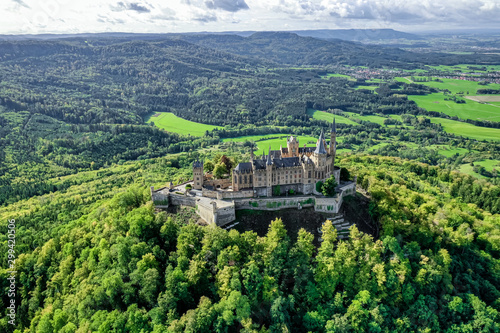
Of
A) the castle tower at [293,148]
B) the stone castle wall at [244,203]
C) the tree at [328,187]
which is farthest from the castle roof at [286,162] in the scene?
the tree at [328,187]

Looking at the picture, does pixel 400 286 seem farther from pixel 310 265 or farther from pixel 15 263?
pixel 15 263

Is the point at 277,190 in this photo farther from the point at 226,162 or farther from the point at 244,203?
the point at 226,162

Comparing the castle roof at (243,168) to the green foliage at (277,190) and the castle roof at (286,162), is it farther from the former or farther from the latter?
the green foliage at (277,190)

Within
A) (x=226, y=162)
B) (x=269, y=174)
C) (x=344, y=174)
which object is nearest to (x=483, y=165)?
(x=344, y=174)

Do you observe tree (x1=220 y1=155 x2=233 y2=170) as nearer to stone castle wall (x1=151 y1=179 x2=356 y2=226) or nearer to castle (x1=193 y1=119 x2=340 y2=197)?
castle (x1=193 y1=119 x2=340 y2=197)

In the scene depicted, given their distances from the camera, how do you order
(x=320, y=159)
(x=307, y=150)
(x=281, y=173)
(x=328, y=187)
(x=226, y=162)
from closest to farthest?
(x=328, y=187) < (x=320, y=159) < (x=281, y=173) < (x=307, y=150) < (x=226, y=162)

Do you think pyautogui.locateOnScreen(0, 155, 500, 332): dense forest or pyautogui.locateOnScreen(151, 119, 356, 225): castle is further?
pyautogui.locateOnScreen(151, 119, 356, 225): castle

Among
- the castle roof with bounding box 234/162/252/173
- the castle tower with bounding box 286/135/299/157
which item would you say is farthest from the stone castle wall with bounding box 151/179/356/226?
the castle tower with bounding box 286/135/299/157
